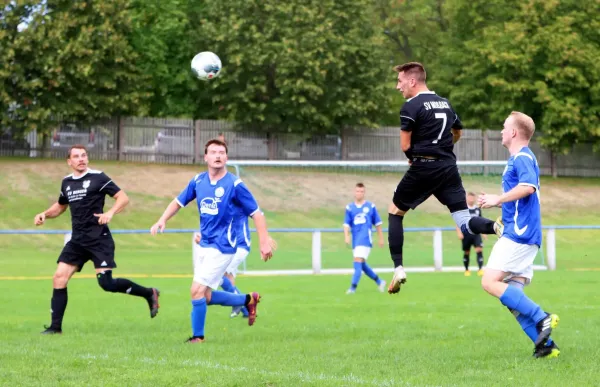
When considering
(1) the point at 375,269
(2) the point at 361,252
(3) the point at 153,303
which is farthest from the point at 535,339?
(1) the point at 375,269

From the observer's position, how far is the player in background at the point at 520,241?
8633 mm

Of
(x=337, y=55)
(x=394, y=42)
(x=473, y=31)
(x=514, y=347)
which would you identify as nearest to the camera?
(x=514, y=347)

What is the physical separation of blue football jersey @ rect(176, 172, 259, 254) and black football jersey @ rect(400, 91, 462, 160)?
218cm

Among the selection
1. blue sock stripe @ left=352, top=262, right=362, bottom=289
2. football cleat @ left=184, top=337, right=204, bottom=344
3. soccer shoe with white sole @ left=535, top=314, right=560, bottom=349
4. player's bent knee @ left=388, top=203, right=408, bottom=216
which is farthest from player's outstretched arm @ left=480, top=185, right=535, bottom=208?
blue sock stripe @ left=352, top=262, right=362, bottom=289

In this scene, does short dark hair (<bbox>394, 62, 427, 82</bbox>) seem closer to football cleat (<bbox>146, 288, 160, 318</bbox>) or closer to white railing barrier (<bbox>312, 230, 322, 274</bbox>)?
football cleat (<bbox>146, 288, 160, 318</bbox>)

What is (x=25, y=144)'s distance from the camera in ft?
147

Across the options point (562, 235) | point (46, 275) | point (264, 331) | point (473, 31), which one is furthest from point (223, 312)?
point (473, 31)

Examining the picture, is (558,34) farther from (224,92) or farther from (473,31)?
(224,92)

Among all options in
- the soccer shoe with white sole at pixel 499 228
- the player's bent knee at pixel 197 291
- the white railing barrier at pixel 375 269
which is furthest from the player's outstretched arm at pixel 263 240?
the white railing barrier at pixel 375 269

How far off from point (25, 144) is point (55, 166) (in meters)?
3.23

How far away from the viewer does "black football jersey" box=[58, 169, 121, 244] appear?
11.6 metres

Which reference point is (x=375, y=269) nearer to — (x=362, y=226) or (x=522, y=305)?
(x=362, y=226)

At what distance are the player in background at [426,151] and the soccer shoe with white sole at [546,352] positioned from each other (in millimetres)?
1193

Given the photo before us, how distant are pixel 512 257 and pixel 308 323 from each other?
176 inches
